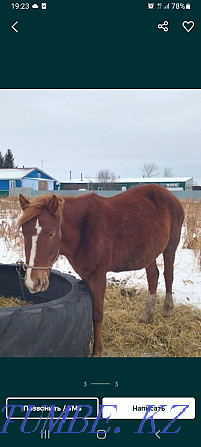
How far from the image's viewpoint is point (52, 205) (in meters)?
1.93

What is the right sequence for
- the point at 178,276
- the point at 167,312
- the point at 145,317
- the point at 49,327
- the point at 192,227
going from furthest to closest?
the point at 192,227 → the point at 178,276 → the point at 167,312 → the point at 145,317 → the point at 49,327

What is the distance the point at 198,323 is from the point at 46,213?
2174 mm

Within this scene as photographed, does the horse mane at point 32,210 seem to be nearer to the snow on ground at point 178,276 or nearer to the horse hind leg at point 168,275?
the horse hind leg at point 168,275

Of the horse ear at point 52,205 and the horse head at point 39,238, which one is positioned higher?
the horse ear at point 52,205

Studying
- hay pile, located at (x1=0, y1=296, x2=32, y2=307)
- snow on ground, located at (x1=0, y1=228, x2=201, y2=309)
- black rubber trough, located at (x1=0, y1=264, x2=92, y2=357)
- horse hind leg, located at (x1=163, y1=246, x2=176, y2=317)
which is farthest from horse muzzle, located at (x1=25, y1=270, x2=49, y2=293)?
snow on ground, located at (x1=0, y1=228, x2=201, y2=309)

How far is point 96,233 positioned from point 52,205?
17.8 inches

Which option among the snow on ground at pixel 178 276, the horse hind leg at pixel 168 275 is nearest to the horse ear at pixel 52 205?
the horse hind leg at pixel 168 275

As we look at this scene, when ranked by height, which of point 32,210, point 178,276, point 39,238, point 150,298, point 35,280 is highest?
point 32,210

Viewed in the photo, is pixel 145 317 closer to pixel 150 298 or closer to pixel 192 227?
pixel 150 298

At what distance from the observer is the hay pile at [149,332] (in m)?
2.59

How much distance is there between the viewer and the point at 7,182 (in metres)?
16.6

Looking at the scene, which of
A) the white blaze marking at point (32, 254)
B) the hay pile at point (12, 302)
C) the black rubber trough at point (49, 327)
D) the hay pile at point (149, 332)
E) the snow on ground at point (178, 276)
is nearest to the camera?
the black rubber trough at point (49, 327)

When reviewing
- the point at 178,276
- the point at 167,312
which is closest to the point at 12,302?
the point at 167,312
